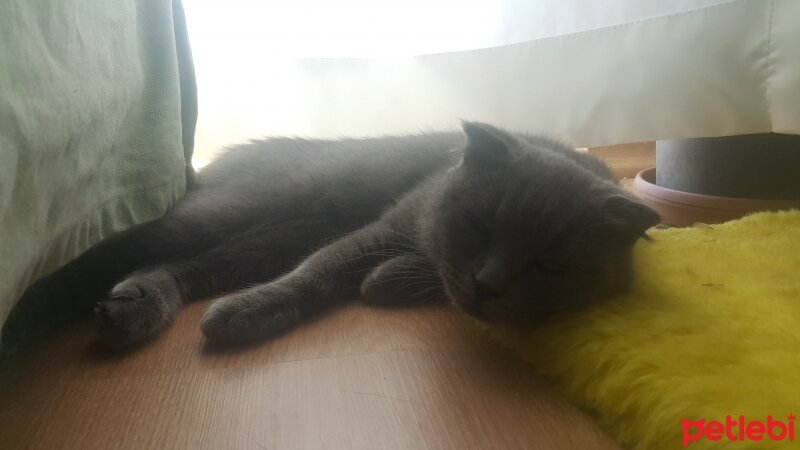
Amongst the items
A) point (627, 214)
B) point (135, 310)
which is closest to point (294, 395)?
point (135, 310)

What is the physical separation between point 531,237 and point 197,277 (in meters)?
0.62

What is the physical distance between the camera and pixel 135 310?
2.93 feet

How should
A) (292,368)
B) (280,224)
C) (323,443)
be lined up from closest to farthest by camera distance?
(323,443)
(292,368)
(280,224)

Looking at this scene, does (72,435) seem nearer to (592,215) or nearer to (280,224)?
(280,224)

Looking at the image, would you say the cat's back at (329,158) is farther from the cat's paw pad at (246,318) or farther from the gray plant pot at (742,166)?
the gray plant pot at (742,166)

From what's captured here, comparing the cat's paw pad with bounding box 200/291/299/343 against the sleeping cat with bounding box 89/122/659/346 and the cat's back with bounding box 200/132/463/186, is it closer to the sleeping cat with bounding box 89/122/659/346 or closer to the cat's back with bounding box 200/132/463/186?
the sleeping cat with bounding box 89/122/659/346

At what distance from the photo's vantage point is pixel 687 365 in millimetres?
715

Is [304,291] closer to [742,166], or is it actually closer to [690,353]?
[690,353]

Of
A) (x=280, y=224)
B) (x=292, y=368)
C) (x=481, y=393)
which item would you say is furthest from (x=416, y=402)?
(x=280, y=224)

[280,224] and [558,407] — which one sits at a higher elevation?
[280,224]

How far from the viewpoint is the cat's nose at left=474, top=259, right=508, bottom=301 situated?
2.81ft

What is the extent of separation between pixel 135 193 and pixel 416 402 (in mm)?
514

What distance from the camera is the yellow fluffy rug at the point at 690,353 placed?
2.05ft

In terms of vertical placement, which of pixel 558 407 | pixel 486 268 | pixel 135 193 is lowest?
pixel 558 407
